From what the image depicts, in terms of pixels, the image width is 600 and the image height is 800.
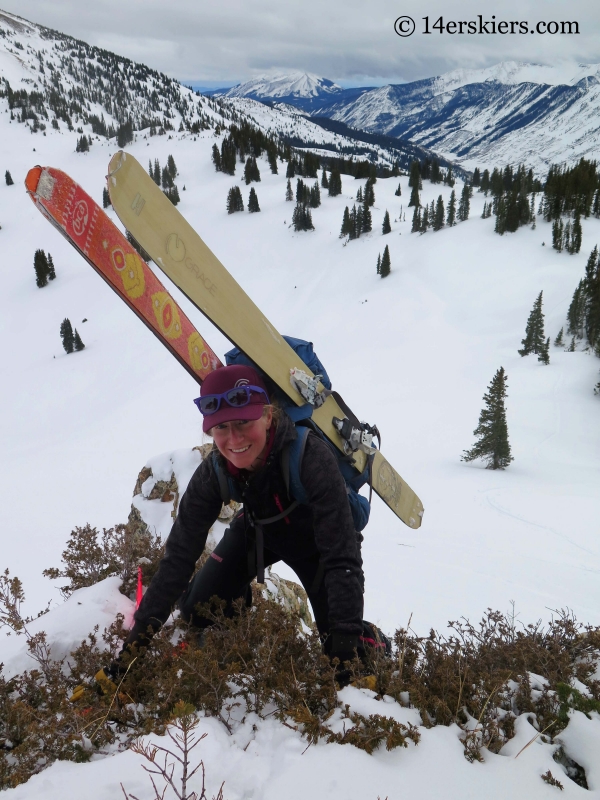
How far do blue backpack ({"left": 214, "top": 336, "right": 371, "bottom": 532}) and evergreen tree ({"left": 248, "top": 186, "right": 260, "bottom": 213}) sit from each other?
207 ft

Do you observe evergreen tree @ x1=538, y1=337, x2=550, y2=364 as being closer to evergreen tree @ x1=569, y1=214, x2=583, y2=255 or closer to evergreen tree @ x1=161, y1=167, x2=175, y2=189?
evergreen tree @ x1=569, y1=214, x2=583, y2=255

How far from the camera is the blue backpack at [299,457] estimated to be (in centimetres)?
271

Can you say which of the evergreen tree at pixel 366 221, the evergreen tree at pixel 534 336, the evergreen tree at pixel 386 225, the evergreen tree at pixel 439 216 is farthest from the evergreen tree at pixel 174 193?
the evergreen tree at pixel 534 336

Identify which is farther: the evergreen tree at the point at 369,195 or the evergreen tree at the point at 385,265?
the evergreen tree at the point at 369,195

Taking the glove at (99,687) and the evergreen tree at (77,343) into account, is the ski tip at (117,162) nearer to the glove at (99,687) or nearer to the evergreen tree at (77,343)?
the glove at (99,687)

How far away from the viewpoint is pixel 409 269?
4778 centimetres

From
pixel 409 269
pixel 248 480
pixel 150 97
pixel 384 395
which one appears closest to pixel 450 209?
pixel 409 269

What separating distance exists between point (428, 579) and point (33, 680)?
6.43 meters

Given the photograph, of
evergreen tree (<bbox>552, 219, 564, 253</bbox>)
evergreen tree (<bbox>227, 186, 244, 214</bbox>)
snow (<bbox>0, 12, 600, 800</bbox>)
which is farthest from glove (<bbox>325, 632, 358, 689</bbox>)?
evergreen tree (<bbox>227, 186, 244, 214</bbox>)

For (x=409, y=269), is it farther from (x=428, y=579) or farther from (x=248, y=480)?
(x=248, y=480)

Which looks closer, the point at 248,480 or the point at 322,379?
the point at 248,480

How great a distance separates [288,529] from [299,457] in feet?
2.36

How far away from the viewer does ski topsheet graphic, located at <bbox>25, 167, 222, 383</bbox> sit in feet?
8.83

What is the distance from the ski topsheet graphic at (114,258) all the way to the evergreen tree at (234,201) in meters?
64.3
